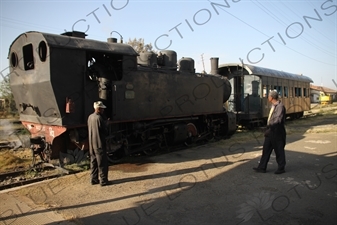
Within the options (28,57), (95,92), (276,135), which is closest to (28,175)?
(95,92)

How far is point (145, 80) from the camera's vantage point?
8.16m

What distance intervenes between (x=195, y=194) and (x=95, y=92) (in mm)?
3708

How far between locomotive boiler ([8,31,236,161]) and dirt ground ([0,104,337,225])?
41.2 inches

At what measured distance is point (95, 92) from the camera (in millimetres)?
7188

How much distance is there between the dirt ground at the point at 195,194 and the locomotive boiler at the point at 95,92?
105 centimetres

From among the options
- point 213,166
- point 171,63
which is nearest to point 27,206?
point 213,166

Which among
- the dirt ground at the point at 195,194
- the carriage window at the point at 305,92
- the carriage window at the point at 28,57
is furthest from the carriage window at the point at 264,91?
the carriage window at the point at 28,57

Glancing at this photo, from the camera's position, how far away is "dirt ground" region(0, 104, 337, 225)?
432 centimetres

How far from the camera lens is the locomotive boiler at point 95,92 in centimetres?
650

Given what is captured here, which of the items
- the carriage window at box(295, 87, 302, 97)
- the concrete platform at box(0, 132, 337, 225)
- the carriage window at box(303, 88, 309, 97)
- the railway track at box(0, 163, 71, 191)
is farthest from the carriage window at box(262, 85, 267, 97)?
the railway track at box(0, 163, 71, 191)

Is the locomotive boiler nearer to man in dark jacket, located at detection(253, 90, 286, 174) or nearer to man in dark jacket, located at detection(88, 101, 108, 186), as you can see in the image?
man in dark jacket, located at detection(88, 101, 108, 186)

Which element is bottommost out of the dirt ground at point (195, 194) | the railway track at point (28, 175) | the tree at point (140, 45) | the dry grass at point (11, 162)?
the dirt ground at point (195, 194)

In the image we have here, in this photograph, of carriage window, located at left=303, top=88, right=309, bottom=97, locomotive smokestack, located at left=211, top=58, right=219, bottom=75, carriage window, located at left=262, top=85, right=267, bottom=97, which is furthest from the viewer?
carriage window, located at left=303, top=88, right=309, bottom=97

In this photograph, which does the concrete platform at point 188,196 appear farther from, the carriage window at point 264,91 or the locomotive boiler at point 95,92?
the carriage window at point 264,91
